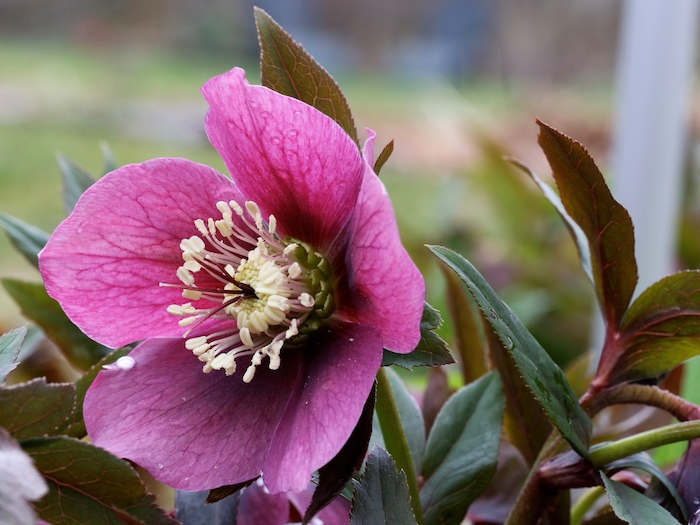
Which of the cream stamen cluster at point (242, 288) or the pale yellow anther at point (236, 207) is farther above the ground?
the pale yellow anther at point (236, 207)

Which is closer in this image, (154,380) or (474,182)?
(154,380)

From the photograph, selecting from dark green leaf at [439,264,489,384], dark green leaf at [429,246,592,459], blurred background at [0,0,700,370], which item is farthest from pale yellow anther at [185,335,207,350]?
blurred background at [0,0,700,370]

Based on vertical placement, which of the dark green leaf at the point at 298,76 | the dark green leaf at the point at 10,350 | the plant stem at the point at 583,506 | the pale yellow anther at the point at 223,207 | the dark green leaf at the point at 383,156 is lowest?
the plant stem at the point at 583,506

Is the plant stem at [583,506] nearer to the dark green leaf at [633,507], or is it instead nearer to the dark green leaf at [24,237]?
the dark green leaf at [633,507]

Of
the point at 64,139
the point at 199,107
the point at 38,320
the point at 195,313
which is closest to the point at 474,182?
the point at 38,320

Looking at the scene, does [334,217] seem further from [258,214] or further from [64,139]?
[64,139]

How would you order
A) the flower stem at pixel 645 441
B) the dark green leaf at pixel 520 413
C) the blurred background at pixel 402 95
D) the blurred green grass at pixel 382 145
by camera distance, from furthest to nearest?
the blurred background at pixel 402 95 < the blurred green grass at pixel 382 145 < the dark green leaf at pixel 520 413 < the flower stem at pixel 645 441

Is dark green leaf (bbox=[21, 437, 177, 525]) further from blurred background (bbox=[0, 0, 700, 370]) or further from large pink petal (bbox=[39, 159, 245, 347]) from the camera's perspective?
blurred background (bbox=[0, 0, 700, 370])

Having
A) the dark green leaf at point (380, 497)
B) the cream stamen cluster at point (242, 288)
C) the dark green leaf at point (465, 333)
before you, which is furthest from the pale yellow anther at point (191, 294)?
the dark green leaf at point (465, 333)
